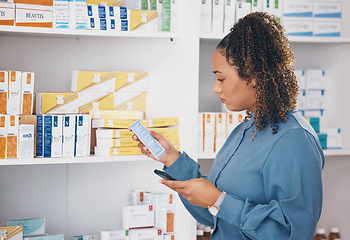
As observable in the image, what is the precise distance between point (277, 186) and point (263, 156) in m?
0.11

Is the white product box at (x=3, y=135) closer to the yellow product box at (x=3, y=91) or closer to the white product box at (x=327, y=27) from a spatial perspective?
the yellow product box at (x=3, y=91)

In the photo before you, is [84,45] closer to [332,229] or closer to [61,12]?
[61,12]

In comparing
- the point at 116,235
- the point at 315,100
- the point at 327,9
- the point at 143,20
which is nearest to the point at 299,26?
the point at 327,9

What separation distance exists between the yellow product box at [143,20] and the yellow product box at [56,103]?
46cm

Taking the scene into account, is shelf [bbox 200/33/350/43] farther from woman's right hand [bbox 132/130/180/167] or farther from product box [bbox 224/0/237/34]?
woman's right hand [bbox 132/130/180/167]

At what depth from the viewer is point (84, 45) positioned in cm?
263

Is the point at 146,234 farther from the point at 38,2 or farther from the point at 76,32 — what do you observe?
the point at 38,2

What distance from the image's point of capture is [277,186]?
148 cm

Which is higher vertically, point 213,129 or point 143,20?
point 143,20

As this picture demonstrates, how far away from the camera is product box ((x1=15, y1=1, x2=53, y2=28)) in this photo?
7.16 feet

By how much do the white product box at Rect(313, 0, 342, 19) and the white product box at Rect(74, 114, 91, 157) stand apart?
144 centimetres

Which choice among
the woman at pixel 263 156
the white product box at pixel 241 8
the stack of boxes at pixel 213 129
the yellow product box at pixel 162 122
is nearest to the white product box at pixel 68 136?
the yellow product box at pixel 162 122

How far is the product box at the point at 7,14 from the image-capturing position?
2.15 meters

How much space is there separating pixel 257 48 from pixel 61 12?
110cm
